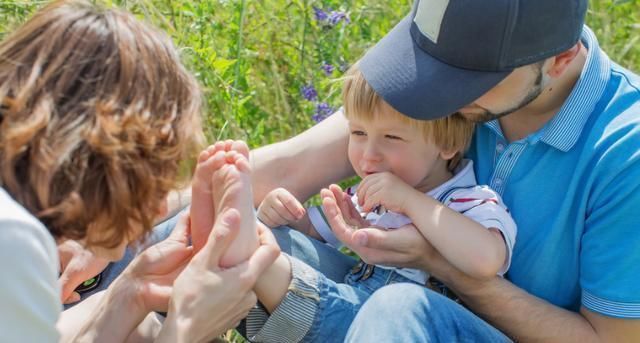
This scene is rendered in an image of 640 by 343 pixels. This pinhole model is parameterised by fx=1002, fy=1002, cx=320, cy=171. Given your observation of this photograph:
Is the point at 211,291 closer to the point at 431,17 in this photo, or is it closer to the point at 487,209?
the point at 487,209

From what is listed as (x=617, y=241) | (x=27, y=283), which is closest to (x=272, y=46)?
(x=617, y=241)

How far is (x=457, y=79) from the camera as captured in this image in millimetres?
2051

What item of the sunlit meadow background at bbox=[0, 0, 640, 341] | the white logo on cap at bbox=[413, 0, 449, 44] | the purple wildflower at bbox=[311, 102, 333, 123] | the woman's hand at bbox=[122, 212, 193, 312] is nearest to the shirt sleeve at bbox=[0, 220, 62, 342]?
the woman's hand at bbox=[122, 212, 193, 312]

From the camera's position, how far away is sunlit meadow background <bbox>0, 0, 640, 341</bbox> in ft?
9.45

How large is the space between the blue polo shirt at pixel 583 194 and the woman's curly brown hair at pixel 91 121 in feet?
2.58

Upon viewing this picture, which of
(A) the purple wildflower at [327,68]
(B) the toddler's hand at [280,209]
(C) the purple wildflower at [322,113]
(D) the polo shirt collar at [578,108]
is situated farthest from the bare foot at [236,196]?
(A) the purple wildflower at [327,68]

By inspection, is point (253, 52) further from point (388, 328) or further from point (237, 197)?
point (388, 328)

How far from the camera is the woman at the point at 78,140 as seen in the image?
4.84ft

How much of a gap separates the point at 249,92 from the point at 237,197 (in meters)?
0.96

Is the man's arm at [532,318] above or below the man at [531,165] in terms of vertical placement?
below

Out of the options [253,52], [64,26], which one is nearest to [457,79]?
[64,26]

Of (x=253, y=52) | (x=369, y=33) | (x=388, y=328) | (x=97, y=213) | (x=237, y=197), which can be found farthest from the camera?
(x=369, y=33)

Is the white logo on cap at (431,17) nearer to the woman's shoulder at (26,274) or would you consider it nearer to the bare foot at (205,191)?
the bare foot at (205,191)

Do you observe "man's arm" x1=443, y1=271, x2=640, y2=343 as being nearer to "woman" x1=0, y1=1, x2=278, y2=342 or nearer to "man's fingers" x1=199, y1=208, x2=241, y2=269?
"man's fingers" x1=199, y1=208, x2=241, y2=269
